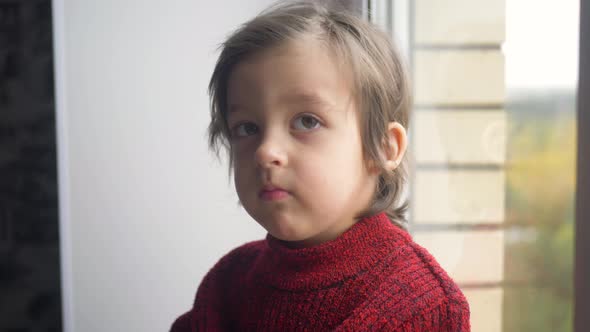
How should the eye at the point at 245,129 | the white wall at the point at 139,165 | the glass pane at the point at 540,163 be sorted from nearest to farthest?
the glass pane at the point at 540,163 < the eye at the point at 245,129 < the white wall at the point at 139,165

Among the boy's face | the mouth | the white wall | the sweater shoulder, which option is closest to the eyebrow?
the boy's face

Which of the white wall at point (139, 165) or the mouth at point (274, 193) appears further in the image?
the white wall at point (139, 165)

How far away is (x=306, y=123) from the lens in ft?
2.07

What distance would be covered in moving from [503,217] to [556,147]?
281 millimetres

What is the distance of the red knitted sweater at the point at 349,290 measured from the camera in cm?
59

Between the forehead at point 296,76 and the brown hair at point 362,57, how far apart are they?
0.01m

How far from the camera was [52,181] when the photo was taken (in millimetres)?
1381

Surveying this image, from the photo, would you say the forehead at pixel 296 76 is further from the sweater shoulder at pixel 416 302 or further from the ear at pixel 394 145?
the sweater shoulder at pixel 416 302

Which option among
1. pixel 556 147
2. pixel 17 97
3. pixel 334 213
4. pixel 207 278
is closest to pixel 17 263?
pixel 17 97

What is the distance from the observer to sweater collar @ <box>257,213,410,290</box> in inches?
25.8

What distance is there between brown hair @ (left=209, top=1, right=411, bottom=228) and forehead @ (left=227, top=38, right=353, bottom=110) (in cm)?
1

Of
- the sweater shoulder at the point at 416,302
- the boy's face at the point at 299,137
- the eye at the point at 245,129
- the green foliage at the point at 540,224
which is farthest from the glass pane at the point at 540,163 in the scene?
the eye at the point at 245,129

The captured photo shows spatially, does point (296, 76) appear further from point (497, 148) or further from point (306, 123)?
point (497, 148)

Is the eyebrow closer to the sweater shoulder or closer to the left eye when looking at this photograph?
the left eye
